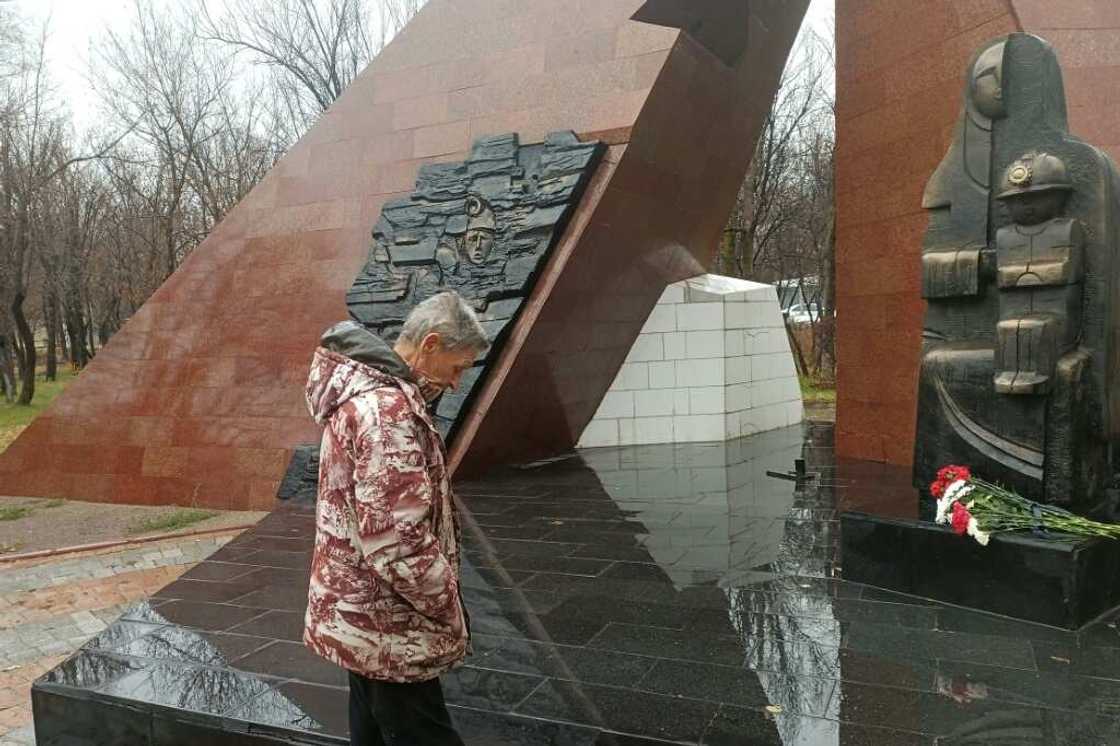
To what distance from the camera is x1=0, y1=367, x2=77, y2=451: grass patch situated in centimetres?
1451

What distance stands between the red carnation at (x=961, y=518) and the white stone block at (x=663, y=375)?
5.28m

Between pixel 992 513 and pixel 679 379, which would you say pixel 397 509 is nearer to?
pixel 992 513

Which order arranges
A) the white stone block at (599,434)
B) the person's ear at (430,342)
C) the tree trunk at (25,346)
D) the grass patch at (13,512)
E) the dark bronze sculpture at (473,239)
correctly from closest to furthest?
the person's ear at (430,342) → the dark bronze sculpture at (473,239) → the grass patch at (13,512) → the white stone block at (599,434) → the tree trunk at (25,346)

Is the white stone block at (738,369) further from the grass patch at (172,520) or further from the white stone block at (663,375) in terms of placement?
the grass patch at (172,520)

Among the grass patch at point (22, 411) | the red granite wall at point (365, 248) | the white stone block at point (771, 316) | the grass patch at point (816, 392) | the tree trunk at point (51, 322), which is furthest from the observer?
the tree trunk at point (51, 322)

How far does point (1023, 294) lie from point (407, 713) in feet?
9.66

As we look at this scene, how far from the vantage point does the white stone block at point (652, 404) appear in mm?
8547

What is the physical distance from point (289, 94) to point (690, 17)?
17.5 m

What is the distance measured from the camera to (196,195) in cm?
2331

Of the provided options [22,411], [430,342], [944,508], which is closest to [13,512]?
[430,342]

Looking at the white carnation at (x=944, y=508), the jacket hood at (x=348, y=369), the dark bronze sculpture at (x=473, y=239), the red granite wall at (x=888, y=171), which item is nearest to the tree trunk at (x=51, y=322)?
the dark bronze sculpture at (x=473, y=239)

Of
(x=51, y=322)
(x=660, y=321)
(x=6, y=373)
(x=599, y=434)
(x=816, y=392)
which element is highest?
(x=51, y=322)

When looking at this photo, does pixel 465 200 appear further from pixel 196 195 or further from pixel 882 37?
pixel 196 195

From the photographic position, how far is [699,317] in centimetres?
859
